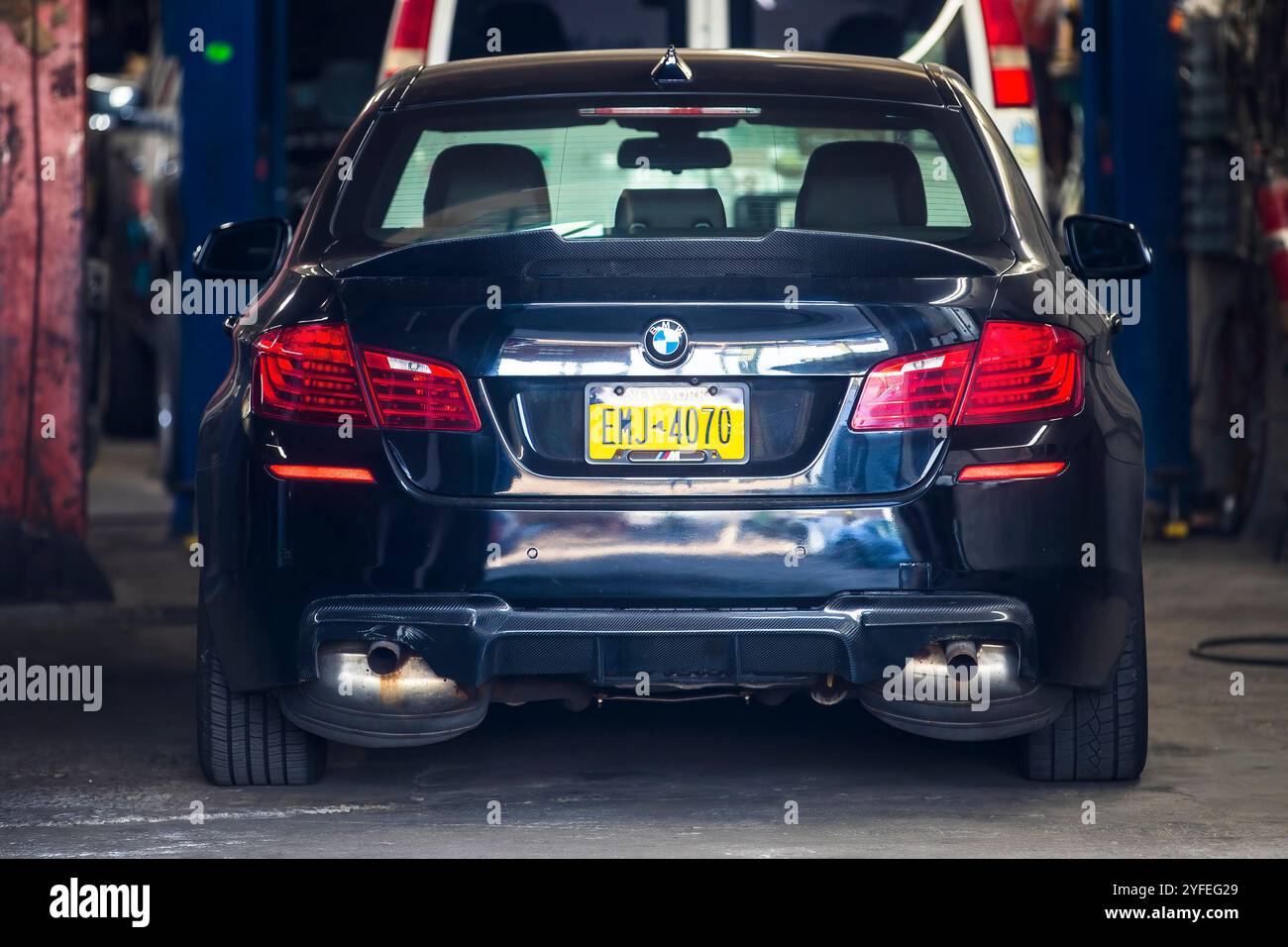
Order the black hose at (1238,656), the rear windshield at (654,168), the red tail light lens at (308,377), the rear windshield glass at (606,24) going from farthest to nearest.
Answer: the rear windshield glass at (606,24)
the black hose at (1238,656)
the rear windshield at (654,168)
the red tail light lens at (308,377)

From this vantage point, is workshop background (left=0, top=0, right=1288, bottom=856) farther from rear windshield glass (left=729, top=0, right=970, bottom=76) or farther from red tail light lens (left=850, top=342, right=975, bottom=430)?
red tail light lens (left=850, top=342, right=975, bottom=430)

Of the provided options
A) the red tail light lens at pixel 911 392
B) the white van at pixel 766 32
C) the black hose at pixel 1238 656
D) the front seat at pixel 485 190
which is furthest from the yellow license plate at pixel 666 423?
the white van at pixel 766 32

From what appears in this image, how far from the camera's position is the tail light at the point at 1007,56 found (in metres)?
8.30

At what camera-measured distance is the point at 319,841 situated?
15.4 ft

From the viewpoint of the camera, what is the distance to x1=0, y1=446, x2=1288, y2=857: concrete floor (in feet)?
15.5

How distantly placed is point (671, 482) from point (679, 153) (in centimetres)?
116

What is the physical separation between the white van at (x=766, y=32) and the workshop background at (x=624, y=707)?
2cm

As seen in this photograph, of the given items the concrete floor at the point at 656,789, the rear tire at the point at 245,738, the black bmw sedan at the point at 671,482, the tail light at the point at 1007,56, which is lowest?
the concrete floor at the point at 656,789

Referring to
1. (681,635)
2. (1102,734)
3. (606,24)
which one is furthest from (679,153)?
(606,24)

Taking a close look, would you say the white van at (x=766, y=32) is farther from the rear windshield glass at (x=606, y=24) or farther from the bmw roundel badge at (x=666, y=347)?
the bmw roundel badge at (x=666, y=347)

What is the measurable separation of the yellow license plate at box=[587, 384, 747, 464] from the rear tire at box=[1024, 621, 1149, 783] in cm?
110

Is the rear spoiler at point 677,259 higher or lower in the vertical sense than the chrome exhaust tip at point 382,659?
higher

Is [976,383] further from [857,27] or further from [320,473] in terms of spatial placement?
[857,27]

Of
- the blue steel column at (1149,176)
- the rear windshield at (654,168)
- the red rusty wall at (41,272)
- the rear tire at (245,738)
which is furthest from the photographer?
the blue steel column at (1149,176)
